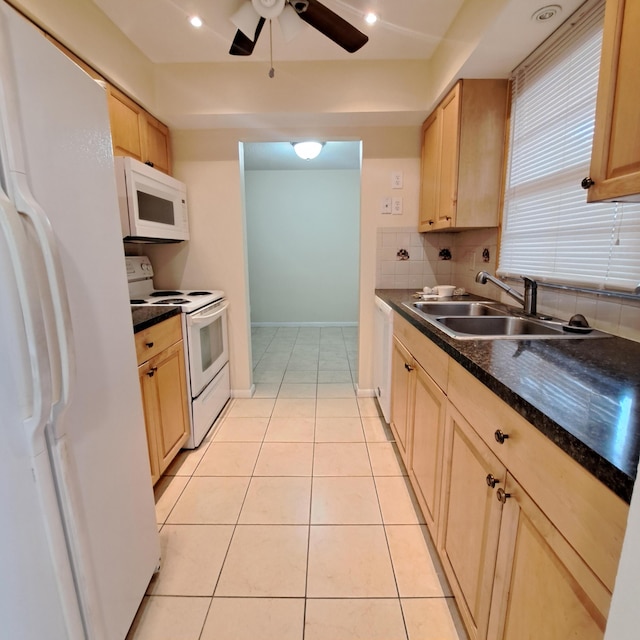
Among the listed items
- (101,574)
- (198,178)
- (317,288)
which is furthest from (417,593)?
(317,288)

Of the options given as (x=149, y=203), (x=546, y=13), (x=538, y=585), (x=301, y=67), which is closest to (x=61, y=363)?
(x=538, y=585)

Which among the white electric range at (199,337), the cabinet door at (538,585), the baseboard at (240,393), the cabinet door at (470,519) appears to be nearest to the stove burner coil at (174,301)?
the white electric range at (199,337)

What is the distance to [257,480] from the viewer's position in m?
1.83

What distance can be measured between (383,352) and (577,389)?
1.55 metres

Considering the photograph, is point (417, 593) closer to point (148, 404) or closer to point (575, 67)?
point (148, 404)

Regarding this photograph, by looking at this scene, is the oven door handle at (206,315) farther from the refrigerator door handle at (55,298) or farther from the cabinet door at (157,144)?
the refrigerator door handle at (55,298)

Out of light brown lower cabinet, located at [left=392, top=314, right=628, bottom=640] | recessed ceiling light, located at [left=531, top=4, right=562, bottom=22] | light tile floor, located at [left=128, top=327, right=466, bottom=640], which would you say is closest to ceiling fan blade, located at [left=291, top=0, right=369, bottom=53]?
recessed ceiling light, located at [left=531, top=4, right=562, bottom=22]

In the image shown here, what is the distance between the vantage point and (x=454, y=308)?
2016 mm

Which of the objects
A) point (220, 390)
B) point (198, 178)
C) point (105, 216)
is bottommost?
point (220, 390)

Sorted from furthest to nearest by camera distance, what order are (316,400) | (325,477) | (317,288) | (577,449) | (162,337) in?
1. (317,288)
2. (316,400)
3. (325,477)
4. (162,337)
5. (577,449)

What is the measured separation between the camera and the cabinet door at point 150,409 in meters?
1.55

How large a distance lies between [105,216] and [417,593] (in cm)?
165

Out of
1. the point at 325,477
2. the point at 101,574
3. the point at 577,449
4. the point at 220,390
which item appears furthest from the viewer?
the point at 220,390

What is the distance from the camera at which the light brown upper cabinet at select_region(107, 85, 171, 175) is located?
73.8 inches
